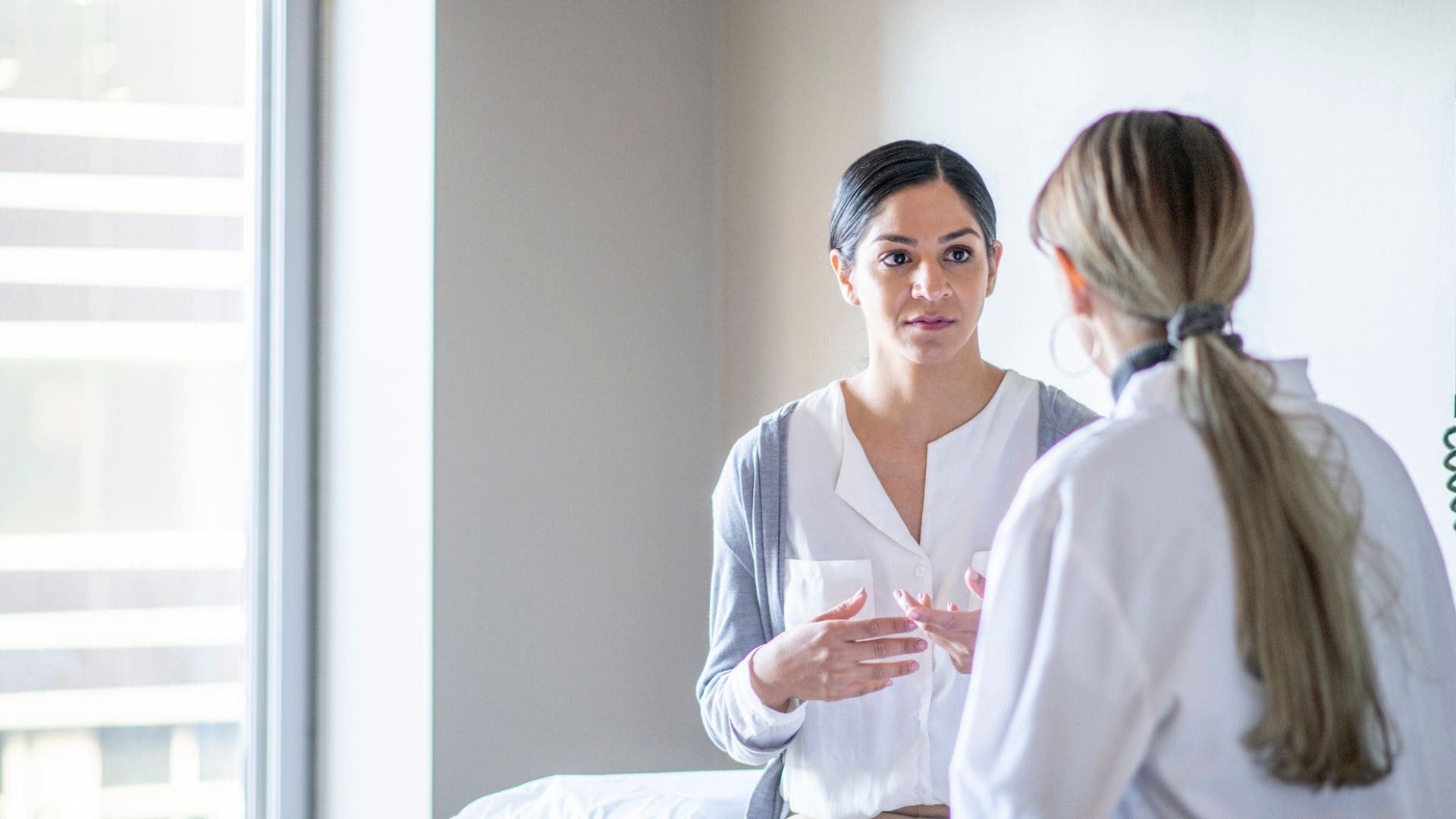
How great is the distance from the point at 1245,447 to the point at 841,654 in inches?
23.6

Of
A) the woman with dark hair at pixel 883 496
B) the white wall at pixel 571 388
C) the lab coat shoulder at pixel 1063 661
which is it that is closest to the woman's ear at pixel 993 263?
the woman with dark hair at pixel 883 496

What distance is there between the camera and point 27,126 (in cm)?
245

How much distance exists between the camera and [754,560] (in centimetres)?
166

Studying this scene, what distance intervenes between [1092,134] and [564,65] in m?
1.89

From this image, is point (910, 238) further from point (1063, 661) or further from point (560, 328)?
point (560, 328)

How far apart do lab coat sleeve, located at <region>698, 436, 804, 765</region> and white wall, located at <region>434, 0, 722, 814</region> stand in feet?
3.30

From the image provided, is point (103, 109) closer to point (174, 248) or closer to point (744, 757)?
point (174, 248)

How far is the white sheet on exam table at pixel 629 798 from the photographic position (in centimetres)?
187

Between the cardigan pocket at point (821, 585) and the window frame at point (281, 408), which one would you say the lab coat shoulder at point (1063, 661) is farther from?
the window frame at point (281, 408)

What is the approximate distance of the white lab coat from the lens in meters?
0.89

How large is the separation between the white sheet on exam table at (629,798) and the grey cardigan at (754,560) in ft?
0.62

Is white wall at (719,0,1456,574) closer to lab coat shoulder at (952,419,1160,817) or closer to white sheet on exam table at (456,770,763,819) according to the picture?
lab coat shoulder at (952,419,1160,817)

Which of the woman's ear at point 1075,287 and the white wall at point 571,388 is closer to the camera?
the woman's ear at point 1075,287

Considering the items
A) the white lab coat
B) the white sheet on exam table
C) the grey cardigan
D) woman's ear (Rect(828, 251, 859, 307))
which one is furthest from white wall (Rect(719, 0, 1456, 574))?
the white sheet on exam table
